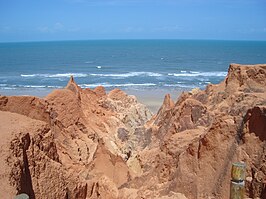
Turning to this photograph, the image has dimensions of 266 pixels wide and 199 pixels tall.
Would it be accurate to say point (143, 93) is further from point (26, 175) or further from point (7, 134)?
point (7, 134)

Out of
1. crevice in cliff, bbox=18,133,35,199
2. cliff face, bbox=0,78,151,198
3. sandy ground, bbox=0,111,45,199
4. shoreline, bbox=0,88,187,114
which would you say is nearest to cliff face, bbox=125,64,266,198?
cliff face, bbox=0,78,151,198

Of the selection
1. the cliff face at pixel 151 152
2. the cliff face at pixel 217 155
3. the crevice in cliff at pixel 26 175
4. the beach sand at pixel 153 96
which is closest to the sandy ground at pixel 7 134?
the cliff face at pixel 151 152

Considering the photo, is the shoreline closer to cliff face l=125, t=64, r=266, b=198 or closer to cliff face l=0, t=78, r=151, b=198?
cliff face l=0, t=78, r=151, b=198

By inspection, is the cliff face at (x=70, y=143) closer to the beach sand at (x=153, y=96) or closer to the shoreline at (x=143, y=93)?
the beach sand at (x=153, y=96)

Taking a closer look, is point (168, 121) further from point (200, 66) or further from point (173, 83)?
point (200, 66)

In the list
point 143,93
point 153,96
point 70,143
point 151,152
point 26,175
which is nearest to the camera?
point 26,175

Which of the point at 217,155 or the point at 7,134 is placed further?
the point at 217,155

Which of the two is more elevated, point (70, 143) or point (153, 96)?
point (70, 143)

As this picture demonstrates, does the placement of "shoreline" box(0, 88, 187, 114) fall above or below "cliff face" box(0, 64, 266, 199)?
below

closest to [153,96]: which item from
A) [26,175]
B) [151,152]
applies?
[151,152]
